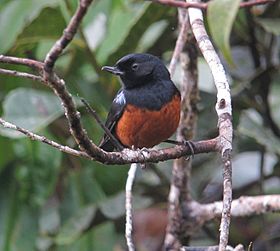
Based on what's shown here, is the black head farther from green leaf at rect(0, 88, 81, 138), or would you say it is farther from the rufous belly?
green leaf at rect(0, 88, 81, 138)

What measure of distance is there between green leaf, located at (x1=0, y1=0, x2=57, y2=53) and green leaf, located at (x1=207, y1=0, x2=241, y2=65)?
2138 mm

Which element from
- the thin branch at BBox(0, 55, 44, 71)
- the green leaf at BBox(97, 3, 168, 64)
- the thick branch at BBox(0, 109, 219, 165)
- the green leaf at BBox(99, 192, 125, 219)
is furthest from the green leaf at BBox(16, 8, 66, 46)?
the thin branch at BBox(0, 55, 44, 71)

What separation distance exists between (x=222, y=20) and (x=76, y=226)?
2061mm

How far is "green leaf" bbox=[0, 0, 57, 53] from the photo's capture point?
362 centimetres

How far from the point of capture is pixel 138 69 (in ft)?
10.5

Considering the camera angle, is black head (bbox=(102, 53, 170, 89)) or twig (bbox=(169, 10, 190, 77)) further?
black head (bbox=(102, 53, 170, 89))

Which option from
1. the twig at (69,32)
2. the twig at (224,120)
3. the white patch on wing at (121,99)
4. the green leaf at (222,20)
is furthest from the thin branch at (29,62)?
the white patch on wing at (121,99)

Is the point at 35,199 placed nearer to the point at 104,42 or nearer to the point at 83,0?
the point at 104,42

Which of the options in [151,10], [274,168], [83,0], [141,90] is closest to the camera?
[83,0]

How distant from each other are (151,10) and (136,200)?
0.85m

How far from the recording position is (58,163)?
140 inches

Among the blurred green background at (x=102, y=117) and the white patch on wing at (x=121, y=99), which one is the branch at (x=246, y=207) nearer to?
the blurred green background at (x=102, y=117)

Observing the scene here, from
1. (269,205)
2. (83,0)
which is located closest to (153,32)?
(269,205)

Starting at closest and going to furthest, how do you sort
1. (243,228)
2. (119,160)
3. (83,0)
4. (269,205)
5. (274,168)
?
(83,0) < (119,160) < (269,205) < (274,168) < (243,228)
